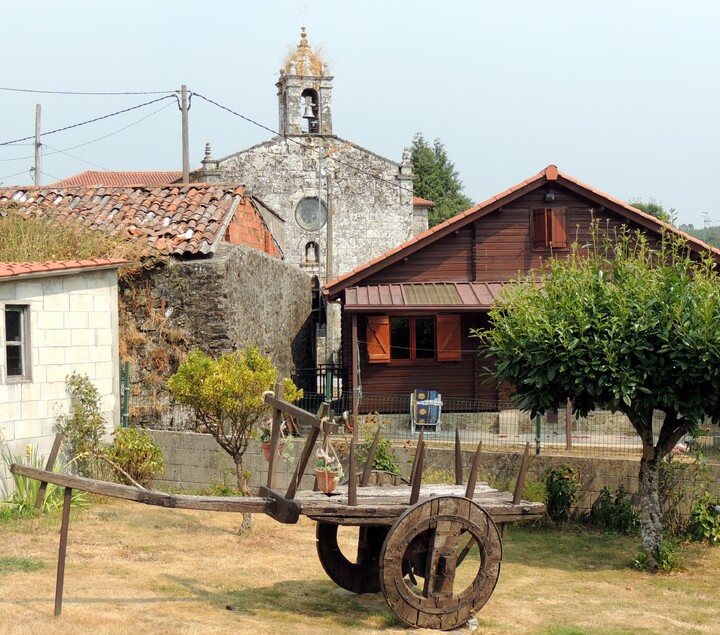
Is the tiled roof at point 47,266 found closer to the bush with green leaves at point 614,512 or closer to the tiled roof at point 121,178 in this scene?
the bush with green leaves at point 614,512

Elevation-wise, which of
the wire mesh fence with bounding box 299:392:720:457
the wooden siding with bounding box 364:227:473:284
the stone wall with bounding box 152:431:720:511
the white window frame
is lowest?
the stone wall with bounding box 152:431:720:511

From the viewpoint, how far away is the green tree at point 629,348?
11.1 meters

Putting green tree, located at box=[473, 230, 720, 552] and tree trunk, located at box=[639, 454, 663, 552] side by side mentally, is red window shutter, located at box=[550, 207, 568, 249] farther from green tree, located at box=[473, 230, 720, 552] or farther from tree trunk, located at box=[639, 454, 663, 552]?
tree trunk, located at box=[639, 454, 663, 552]

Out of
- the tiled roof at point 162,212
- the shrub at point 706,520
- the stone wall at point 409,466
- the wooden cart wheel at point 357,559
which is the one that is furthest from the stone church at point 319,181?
the wooden cart wheel at point 357,559

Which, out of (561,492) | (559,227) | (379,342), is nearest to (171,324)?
(379,342)

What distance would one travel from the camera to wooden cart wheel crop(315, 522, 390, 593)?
9469 millimetres

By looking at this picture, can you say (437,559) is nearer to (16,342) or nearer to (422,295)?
(16,342)

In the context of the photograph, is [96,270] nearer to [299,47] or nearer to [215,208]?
[215,208]

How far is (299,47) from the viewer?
42250mm

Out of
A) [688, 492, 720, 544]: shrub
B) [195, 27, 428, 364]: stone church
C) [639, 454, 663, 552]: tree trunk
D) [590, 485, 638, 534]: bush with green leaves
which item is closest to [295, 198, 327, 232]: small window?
[195, 27, 428, 364]: stone church

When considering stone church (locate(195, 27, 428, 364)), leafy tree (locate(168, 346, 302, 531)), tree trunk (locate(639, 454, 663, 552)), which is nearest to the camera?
tree trunk (locate(639, 454, 663, 552))

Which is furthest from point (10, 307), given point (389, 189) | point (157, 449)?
point (389, 189)

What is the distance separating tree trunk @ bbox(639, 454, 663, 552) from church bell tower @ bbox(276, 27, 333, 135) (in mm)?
30447

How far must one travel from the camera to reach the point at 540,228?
21.4 metres
